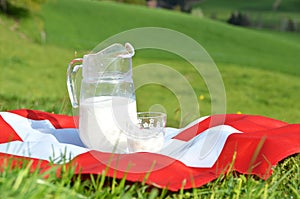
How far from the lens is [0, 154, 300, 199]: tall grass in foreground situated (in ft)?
4.75

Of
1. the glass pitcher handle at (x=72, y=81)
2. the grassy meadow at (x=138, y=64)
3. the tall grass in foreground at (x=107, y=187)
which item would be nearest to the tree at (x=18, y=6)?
the grassy meadow at (x=138, y=64)

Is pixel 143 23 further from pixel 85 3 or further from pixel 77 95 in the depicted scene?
pixel 77 95

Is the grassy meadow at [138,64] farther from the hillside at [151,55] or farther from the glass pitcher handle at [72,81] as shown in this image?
the glass pitcher handle at [72,81]

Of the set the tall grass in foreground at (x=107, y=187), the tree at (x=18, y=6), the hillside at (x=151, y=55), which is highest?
the tall grass in foreground at (x=107, y=187)

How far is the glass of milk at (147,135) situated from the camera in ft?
6.98

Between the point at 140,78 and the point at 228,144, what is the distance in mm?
537

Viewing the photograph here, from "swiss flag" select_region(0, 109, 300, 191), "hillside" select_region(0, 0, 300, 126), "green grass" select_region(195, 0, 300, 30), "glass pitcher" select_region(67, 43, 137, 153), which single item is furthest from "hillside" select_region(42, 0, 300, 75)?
"glass pitcher" select_region(67, 43, 137, 153)

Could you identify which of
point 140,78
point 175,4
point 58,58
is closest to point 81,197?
point 140,78

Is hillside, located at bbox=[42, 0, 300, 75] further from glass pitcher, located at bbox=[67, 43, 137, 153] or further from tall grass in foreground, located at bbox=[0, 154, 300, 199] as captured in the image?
tall grass in foreground, located at bbox=[0, 154, 300, 199]

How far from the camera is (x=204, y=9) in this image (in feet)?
121

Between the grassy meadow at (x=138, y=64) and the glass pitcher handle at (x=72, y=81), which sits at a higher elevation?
the glass pitcher handle at (x=72, y=81)

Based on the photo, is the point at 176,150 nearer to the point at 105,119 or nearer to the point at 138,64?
the point at 105,119

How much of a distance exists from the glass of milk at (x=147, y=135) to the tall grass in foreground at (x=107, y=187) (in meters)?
0.36

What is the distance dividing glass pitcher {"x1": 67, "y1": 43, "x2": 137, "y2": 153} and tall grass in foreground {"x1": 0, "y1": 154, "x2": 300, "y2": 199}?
34cm
